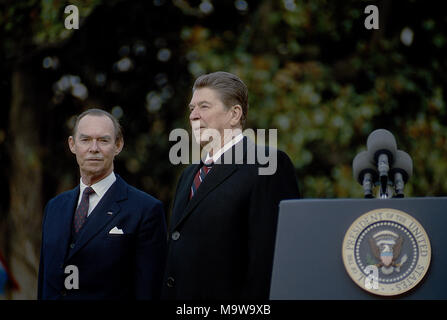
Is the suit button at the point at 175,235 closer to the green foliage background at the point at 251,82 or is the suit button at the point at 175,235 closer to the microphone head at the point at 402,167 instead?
the microphone head at the point at 402,167

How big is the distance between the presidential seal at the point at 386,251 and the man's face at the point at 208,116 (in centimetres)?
90

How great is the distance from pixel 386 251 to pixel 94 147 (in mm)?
1492

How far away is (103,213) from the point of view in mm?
3320

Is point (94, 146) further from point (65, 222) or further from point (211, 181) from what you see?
point (211, 181)

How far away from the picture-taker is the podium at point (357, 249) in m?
2.40

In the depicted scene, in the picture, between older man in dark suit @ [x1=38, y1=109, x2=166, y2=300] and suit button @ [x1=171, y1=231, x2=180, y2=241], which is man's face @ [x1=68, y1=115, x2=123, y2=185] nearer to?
older man in dark suit @ [x1=38, y1=109, x2=166, y2=300]

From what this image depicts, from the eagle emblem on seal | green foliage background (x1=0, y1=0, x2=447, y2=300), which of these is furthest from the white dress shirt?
green foliage background (x1=0, y1=0, x2=447, y2=300)

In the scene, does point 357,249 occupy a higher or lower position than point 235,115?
lower

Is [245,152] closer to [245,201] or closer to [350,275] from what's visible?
[245,201]

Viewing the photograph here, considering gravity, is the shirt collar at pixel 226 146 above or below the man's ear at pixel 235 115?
below

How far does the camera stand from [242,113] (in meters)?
3.22

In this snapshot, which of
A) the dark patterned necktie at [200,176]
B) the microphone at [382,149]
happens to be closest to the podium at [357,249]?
the microphone at [382,149]

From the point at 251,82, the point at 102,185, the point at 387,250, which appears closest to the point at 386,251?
the point at 387,250
